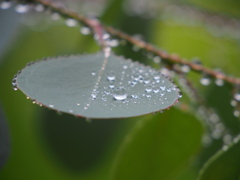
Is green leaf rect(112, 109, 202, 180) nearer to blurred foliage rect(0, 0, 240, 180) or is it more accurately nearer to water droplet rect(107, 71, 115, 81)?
blurred foliage rect(0, 0, 240, 180)

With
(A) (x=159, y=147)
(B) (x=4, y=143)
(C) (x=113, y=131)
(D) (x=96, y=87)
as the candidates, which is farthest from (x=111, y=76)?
(C) (x=113, y=131)

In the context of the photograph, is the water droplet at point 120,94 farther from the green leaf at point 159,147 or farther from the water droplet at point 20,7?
the water droplet at point 20,7

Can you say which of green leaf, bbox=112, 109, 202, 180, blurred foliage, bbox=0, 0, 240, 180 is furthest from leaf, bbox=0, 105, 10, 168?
green leaf, bbox=112, 109, 202, 180

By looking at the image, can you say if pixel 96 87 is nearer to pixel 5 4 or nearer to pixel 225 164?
pixel 225 164

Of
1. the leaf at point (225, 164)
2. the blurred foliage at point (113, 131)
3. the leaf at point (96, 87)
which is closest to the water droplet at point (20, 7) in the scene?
the blurred foliage at point (113, 131)

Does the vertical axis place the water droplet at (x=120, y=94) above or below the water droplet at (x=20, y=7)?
above
